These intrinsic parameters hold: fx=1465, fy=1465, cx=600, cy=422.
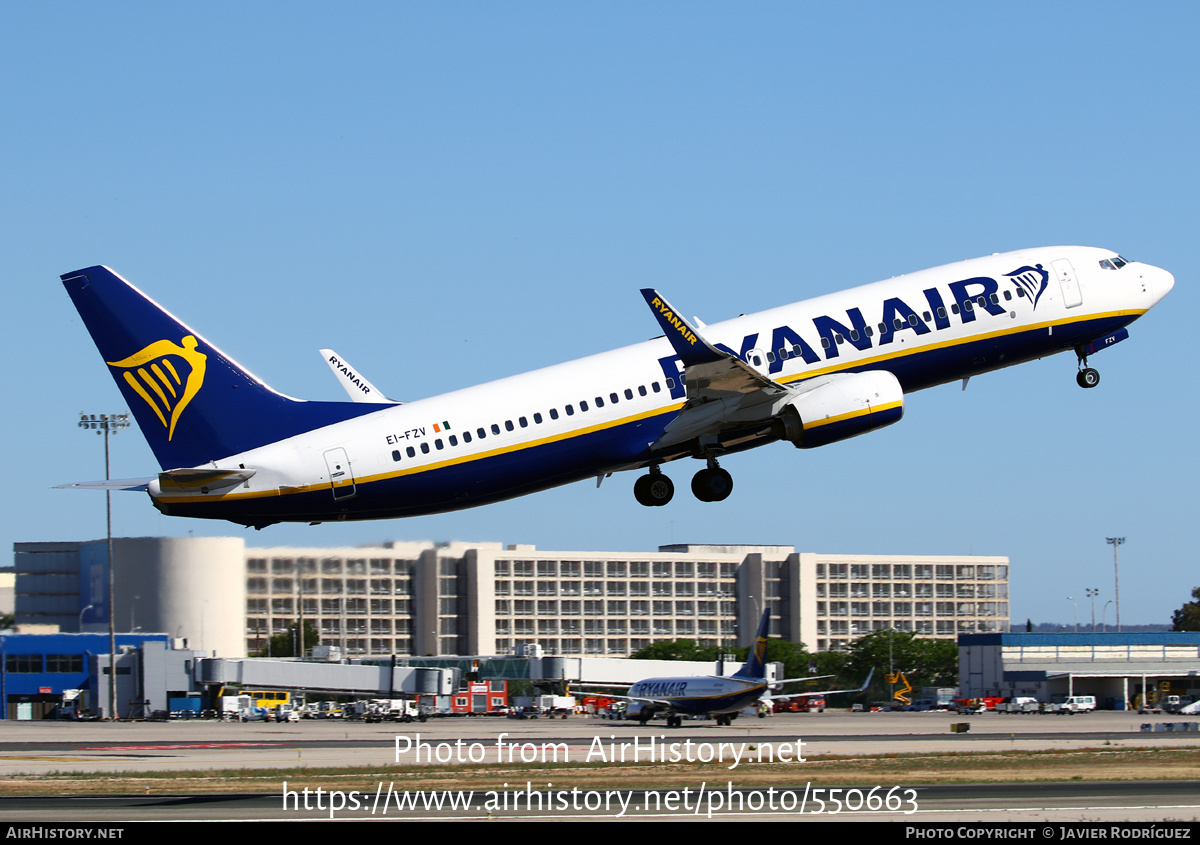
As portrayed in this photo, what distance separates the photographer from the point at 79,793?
1658 inches

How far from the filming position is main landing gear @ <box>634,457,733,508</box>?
156 ft

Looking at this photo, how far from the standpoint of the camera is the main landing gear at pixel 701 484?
4759cm

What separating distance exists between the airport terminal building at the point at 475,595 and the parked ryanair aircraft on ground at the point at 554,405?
17.1 metres

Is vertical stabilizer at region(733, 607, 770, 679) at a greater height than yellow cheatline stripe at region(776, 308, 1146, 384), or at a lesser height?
lesser

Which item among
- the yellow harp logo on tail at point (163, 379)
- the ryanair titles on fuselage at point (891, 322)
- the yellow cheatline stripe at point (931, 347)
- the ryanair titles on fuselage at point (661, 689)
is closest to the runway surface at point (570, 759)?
the ryanair titles on fuselage at point (661, 689)

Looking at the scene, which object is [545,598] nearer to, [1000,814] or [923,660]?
[923,660]

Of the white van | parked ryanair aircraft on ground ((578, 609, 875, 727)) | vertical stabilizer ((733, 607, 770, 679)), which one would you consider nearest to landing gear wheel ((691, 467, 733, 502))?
parked ryanair aircraft on ground ((578, 609, 875, 727))

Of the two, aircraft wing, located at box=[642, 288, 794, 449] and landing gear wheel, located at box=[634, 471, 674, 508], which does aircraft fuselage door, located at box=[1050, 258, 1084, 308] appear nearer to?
aircraft wing, located at box=[642, 288, 794, 449]

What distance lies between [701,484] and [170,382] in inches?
664

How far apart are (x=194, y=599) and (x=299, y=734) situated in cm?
1909

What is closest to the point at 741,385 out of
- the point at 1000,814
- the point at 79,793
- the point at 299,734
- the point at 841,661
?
the point at 1000,814

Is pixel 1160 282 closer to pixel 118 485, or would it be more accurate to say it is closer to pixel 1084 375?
pixel 1084 375

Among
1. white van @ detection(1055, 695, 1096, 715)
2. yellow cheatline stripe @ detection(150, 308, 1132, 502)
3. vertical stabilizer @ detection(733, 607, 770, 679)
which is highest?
yellow cheatline stripe @ detection(150, 308, 1132, 502)

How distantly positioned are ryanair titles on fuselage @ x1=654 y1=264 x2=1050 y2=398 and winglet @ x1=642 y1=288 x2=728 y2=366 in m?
2.09
